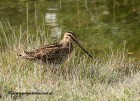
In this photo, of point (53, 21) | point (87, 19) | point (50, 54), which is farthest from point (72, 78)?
point (87, 19)

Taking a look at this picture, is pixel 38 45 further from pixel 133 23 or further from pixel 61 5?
pixel 61 5

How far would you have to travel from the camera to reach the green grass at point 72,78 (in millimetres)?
7094

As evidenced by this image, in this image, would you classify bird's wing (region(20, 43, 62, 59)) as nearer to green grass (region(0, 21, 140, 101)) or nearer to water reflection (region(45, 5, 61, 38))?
green grass (region(0, 21, 140, 101))

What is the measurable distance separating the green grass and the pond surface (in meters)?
1.59

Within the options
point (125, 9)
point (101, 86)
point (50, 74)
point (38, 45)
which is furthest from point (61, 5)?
point (101, 86)

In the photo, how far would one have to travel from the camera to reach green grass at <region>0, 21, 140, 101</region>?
7.09 metres

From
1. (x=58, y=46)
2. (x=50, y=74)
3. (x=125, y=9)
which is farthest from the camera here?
(x=125, y=9)

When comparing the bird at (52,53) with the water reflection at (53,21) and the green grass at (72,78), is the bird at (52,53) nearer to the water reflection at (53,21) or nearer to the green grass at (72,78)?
the green grass at (72,78)

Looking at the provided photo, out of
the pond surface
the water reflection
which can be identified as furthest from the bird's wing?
the water reflection

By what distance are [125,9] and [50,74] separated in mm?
7419

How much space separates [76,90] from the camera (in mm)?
7344

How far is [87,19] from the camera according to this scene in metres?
14.9

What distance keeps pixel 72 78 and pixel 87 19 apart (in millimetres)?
6256

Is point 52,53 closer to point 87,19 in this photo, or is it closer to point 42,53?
point 42,53
